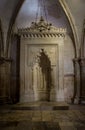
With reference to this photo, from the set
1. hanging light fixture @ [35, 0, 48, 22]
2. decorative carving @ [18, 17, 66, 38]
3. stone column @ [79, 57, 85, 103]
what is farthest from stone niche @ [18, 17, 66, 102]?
stone column @ [79, 57, 85, 103]

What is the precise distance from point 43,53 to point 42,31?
0.75 metres

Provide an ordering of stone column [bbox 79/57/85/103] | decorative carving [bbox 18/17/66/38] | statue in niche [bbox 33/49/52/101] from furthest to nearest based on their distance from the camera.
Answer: statue in niche [bbox 33/49/52/101] → stone column [bbox 79/57/85/103] → decorative carving [bbox 18/17/66/38]

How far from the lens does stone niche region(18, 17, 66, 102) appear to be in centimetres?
809

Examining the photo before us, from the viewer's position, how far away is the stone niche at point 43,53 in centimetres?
809

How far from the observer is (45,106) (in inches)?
273

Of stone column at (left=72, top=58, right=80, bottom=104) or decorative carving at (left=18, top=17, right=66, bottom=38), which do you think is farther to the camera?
stone column at (left=72, top=58, right=80, bottom=104)

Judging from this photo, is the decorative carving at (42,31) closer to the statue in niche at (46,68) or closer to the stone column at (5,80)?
the statue in niche at (46,68)

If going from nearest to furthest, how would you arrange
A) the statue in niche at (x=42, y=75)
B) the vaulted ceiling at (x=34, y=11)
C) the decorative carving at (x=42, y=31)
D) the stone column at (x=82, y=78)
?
the vaulted ceiling at (x=34, y=11) < the decorative carving at (x=42, y=31) < the stone column at (x=82, y=78) < the statue in niche at (x=42, y=75)

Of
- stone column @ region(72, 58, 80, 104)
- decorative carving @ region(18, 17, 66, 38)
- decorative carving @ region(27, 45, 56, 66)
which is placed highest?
decorative carving @ region(18, 17, 66, 38)

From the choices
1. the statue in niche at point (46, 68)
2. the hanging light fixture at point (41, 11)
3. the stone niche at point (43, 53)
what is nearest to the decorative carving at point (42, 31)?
the stone niche at point (43, 53)

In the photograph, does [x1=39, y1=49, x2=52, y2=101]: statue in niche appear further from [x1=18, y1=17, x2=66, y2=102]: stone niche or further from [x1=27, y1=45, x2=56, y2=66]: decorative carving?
[x1=27, y1=45, x2=56, y2=66]: decorative carving

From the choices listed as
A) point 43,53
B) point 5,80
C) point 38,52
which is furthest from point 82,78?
point 5,80

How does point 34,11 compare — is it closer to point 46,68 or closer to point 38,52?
point 38,52

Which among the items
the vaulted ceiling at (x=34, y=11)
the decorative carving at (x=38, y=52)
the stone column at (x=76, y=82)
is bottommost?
the stone column at (x=76, y=82)
